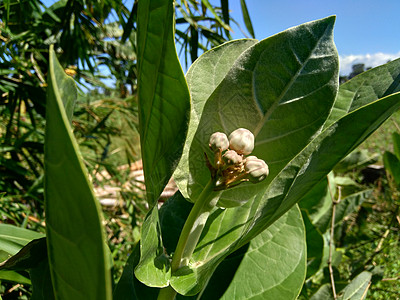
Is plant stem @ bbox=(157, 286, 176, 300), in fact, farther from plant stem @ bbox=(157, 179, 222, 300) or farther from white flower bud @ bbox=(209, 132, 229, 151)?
white flower bud @ bbox=(209, 132, 229, 151)

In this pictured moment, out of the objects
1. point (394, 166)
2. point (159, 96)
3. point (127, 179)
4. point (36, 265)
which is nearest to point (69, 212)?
point (159, 96)

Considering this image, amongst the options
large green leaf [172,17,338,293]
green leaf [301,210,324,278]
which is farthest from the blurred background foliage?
large green leaf [172,17,338,293]

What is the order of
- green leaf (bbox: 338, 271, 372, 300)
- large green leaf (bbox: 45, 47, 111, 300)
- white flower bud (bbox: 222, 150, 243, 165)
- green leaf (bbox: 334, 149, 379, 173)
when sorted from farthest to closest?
green leaf (bbox: 334, 149, 379, 173) < green leaf (bbox: 338, 271, 372, 300) < white flower bud (bbox: 222, 150, 243, 165) < large green leaf (bbox: 45, 47, 111, 300)

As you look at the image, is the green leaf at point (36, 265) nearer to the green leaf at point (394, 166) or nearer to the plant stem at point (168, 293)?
the plant stem at point (168, 293)

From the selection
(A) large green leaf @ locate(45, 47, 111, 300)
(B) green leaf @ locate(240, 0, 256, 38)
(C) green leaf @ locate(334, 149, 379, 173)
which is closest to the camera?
(A) large green leaf @ locate(45, 47, 111, 300)

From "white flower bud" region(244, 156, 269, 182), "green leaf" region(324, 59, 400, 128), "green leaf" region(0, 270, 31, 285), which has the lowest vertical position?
"green leaf" region(0, 270, 31, 285)

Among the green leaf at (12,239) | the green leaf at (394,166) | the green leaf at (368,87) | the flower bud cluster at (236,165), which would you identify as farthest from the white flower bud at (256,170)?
the green leaf at (394,166)

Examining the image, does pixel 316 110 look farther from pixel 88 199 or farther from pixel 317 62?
pixel 88 199
